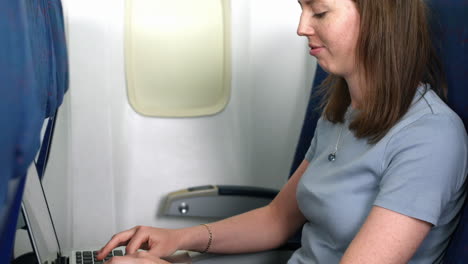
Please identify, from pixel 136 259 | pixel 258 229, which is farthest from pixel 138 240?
pixel 258 229

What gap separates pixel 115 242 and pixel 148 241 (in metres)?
0.07

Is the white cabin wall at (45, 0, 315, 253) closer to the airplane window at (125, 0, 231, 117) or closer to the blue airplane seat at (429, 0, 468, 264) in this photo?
the airplane window at (125, 0, 231, 117)

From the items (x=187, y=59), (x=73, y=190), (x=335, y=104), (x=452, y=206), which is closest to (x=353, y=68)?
(x=335, y=104)

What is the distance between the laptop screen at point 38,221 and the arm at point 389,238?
1.75ft

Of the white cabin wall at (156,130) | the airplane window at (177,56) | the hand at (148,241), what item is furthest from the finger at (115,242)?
the airplane window at (177,56)

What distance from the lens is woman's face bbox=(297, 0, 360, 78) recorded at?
1118 mm

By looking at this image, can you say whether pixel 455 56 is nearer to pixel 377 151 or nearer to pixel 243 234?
pixel 377 151

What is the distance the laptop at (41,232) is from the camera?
1.01 metres

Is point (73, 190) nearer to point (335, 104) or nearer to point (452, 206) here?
point (335, 104)

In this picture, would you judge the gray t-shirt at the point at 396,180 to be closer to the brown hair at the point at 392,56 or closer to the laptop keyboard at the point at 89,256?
the brown hair at the point at 392,56

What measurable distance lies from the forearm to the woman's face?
442mm

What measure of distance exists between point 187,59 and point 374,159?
1.18 meters

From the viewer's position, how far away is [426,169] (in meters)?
0.99

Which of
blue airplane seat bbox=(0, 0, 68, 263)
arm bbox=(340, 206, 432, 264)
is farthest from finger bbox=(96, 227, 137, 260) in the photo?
blue airplane seat bbox=(0, 0, 68, 263)
